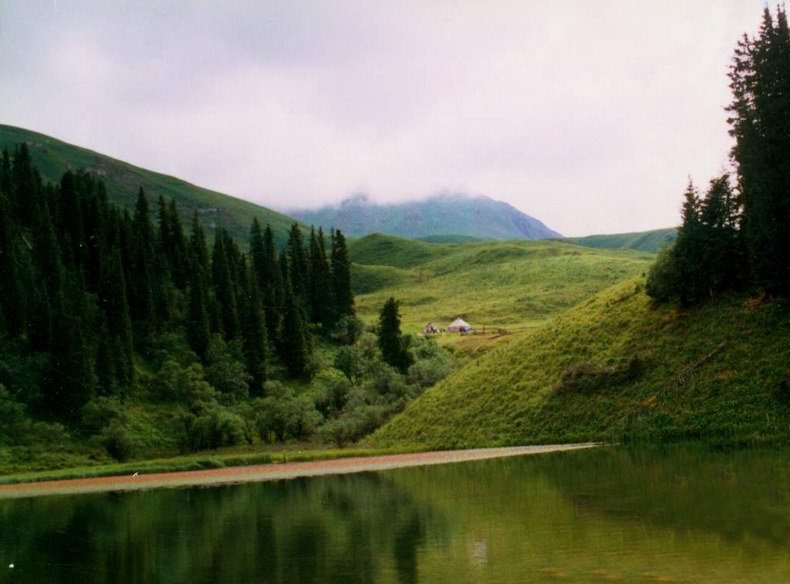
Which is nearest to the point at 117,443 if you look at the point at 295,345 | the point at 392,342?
the point at 295,345

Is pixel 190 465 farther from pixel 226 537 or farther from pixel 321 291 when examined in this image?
pixel 321 291

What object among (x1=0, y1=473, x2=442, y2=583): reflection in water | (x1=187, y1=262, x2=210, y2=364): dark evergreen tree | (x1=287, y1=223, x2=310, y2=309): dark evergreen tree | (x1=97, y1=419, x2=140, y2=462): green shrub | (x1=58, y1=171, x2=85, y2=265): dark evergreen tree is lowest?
(x1=97, y1=419, x2=140, y2=462): green shrub

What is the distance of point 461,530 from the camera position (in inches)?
866

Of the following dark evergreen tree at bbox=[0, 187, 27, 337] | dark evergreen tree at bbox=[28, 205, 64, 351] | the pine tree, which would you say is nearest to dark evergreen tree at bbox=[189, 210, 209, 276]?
dark evergreen tree at bbox=[28, 205, 64, 351]

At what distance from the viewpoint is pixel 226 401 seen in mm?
92188

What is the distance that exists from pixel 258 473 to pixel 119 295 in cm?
5043

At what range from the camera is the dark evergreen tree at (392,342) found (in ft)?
327

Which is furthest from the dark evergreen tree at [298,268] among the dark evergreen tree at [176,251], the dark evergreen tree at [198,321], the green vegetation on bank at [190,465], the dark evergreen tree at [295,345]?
the green vegetation on bank at [190,465]

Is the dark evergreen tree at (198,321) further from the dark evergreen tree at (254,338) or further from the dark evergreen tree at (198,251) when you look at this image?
the dark evergreen tree at (198,251)

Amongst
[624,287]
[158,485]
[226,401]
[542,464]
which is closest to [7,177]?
[226,401]

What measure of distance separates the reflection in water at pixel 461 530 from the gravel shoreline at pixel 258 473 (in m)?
9.22

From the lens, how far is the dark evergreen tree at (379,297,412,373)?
3927 inches

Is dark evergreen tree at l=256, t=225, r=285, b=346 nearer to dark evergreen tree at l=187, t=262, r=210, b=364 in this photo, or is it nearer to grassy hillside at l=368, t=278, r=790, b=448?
dark evergreen tree at l=187, t=262, r=210, b=364

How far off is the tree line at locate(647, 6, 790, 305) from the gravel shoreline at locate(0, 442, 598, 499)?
17.7m
